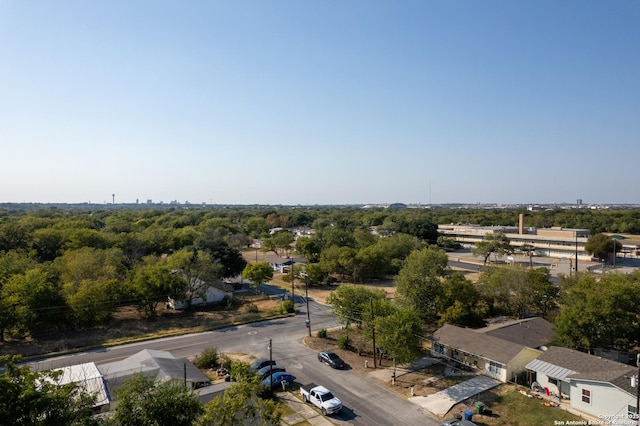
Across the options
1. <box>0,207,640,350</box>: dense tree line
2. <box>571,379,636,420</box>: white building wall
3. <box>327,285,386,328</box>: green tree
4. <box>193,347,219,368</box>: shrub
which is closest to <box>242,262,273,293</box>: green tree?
<box>0,207,640,350</box>: dense tree line

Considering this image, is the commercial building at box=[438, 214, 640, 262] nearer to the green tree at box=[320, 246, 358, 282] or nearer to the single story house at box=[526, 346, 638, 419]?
the green tree at box=[320, 246, 358, 282]

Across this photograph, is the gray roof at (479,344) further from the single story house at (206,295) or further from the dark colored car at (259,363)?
the single story house at (206,295)

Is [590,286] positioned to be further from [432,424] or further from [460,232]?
[460,232]

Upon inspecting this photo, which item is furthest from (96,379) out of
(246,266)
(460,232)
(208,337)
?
(460,232)

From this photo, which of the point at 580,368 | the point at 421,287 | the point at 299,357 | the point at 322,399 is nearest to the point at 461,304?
the point at 421,287

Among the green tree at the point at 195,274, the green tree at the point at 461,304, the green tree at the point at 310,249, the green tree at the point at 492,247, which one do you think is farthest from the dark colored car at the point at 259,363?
the green tree at the point at 492,247

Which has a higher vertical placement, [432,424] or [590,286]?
[590,286]
